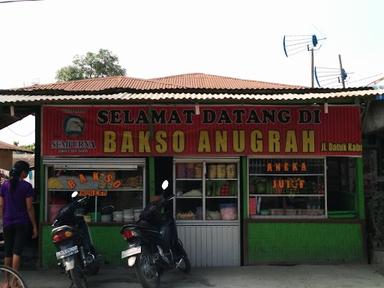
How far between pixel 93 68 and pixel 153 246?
33.2m

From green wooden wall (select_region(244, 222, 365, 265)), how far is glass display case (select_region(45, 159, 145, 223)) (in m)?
2.12

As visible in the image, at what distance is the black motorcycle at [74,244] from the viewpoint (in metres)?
6.40

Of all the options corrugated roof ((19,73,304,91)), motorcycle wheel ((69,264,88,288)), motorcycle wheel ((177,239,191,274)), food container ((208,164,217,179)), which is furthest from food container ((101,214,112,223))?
corrugated roof ((19,73,304,91))

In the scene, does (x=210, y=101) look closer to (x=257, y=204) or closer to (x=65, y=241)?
(x=257, y=204)

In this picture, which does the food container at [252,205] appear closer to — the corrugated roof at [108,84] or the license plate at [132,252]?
the license plate at [132,252]

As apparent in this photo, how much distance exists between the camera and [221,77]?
15.7 metres

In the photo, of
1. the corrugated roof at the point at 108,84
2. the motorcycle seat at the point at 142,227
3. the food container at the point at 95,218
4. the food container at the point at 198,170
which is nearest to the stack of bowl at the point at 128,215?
the food container at the point at 95,218

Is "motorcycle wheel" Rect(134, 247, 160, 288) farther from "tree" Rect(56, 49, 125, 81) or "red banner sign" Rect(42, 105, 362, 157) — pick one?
"tree" Rect(56, 49, 125, 81)

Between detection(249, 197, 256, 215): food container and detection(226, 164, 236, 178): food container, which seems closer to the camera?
detection(249, 197, 256, 215): food container

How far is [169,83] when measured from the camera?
1406 cm

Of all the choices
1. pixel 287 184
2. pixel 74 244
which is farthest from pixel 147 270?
pixel 287 184

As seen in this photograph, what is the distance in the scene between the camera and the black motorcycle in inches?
252

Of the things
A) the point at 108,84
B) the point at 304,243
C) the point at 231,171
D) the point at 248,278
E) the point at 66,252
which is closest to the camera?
the point at 66,252

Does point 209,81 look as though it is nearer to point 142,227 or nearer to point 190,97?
point 190,97
